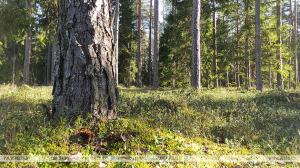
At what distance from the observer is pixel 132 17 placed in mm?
19594

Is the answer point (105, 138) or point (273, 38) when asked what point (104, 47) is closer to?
point (105, 138)

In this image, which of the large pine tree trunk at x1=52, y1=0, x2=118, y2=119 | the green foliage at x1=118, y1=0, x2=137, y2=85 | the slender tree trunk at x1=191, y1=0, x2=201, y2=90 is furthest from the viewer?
the green foliage at x1=118, y1=0, x2=137, y2=85

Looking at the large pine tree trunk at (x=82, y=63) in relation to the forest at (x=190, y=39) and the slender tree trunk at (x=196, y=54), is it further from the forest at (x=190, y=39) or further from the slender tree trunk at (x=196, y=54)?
the slender tree trunk at (x=196, y=54)

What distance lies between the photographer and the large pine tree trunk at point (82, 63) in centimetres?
268

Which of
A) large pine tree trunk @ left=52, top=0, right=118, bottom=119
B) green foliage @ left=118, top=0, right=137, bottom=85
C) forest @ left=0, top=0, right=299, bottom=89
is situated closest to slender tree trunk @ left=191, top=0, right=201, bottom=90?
forest @ left=0, top=0, right=299, bottom=89

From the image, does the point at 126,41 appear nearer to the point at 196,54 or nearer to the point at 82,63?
the point at 196,54

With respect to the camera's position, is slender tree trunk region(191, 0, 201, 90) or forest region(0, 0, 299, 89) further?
slender tree trunk region(191, 0, 201, 90)

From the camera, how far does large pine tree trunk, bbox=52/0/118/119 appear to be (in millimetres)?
2678

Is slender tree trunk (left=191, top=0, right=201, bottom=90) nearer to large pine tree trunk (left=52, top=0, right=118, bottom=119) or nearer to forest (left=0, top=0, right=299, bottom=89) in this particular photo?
forest (left=0, top=0, right=299, bottom=89)

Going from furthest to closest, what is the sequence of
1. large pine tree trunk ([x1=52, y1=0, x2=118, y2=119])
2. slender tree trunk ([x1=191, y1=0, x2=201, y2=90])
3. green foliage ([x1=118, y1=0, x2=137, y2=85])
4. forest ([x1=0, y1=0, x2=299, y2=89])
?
green foliage ([x1=118, y1=0, x2=137, y2=85]) < slender tree trunk ([x1=191, y1=0, x2=201, y2=90]) < forest ([x1=0, y1=0, x2=299, y2=89]) < large pine tree trunk ([x1=52, y1=0, x2=118, y2=119])

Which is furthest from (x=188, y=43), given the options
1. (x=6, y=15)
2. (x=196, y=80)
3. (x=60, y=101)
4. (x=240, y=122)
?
(x=60, y=101)

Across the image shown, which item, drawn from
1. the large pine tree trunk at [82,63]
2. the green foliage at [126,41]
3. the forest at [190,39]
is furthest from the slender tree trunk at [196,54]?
the green foliage at [126,41]

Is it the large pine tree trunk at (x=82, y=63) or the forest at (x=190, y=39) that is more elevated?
the forest at (x=190, y=39)

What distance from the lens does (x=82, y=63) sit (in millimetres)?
2674
